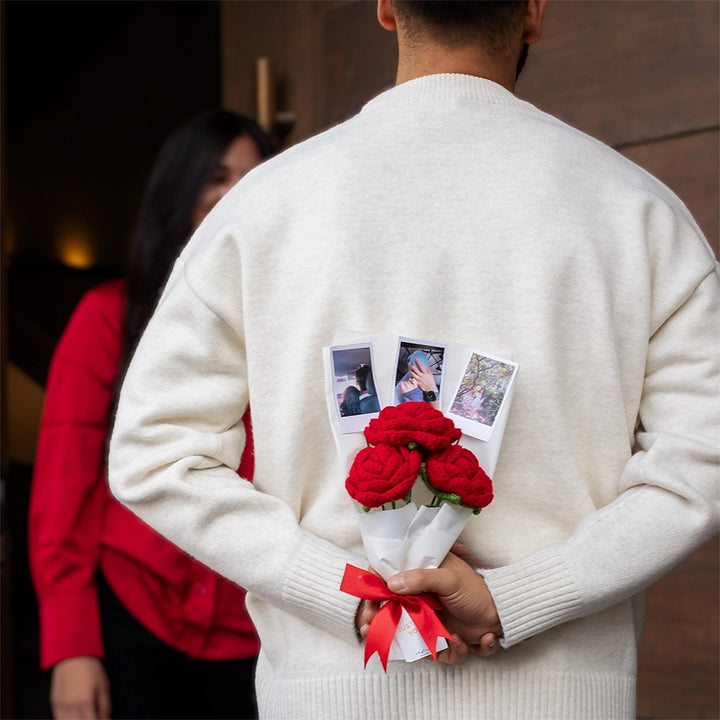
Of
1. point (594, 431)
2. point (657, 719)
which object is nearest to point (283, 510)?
point (594, 431)

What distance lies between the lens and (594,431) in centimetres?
109

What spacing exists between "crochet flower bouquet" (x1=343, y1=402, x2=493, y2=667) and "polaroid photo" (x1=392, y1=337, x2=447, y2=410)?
5 cm

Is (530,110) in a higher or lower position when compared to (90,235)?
higher

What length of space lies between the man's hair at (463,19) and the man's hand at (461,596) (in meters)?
0.54

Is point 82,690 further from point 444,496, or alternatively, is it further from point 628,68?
point 628,68

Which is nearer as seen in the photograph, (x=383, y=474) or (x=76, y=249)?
(x=383, y=474)

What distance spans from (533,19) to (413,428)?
49 centimetres

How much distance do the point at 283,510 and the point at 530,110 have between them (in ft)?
1.64

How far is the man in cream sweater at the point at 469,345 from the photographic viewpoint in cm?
105

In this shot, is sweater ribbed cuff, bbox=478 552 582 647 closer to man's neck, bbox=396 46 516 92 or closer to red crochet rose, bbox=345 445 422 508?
red crochet rose, bbox=345 445 422 508

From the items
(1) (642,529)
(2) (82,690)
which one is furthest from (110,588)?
(1) (642,529)

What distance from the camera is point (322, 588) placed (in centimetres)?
104

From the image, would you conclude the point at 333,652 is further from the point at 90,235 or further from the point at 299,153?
the point at 90,235

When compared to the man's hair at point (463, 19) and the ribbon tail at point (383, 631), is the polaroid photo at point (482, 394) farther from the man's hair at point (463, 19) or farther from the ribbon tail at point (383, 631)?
the man's hair at point (463, 19)
